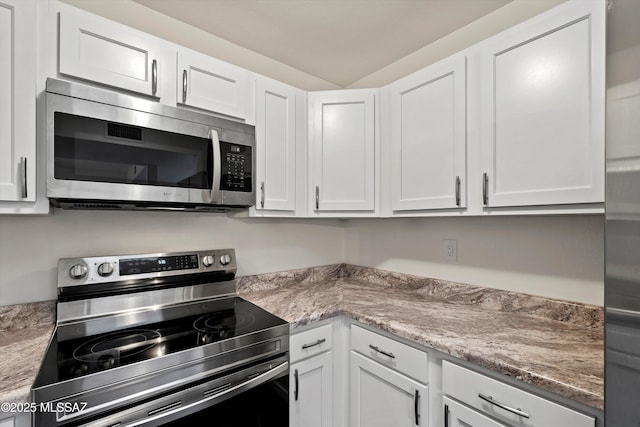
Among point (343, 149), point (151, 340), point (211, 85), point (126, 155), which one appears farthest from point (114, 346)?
point (343, 149)

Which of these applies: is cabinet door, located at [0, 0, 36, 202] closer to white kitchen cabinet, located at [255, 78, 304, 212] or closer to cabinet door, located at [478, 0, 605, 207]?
white kitchen cabinet, located at [255, 78, 304, 212]

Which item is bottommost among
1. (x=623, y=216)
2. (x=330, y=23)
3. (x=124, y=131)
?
(x=623, y=216)

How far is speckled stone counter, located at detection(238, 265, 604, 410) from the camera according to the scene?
0.95m

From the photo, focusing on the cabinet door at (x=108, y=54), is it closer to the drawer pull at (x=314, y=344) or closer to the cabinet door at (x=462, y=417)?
the drawer pull at (x=314, y=344)

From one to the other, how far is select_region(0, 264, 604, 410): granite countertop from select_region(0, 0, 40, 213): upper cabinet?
557mm

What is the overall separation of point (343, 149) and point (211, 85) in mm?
813

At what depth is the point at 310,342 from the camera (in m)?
1.48

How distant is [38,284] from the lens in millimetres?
1328

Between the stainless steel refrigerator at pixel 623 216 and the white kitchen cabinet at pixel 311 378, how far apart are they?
111cm

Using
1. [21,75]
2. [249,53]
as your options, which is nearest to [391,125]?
[249,53]

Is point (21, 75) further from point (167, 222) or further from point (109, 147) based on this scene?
point (167, 222)

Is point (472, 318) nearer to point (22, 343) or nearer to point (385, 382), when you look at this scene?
point (385, 382)

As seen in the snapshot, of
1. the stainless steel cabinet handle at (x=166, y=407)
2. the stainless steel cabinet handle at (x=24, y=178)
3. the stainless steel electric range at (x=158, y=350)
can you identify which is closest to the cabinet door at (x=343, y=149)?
the stainless steel electric range at (x=158, y=350)

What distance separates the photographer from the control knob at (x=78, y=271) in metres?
1.31
